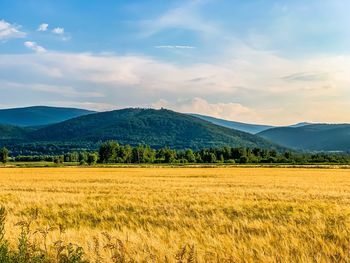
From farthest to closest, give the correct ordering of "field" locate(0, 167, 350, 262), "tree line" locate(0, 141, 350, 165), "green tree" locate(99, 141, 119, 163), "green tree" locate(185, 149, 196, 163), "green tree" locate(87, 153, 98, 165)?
1. "green tree" locate(99, 141, 119, 163)
2. "green tree" locate(185, 149, 196, 163)
3. "tree line" locate(0, 141, 350, 165)
4. "green tree" locate(87, 153, 98, 165)
5. "field" locate(0, 167, 350, 262)

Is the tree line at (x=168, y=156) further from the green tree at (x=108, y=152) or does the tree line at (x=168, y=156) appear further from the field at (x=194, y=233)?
the field at (x=194, y=233)

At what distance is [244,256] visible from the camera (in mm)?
7938

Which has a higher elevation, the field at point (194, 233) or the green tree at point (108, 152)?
the green tree at point (108, 152)

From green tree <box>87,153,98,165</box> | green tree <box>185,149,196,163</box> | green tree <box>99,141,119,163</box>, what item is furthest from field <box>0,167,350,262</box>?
green tree <box>99,141,119,163</box>

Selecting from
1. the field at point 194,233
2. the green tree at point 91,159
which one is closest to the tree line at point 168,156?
the green tree at point 91,159

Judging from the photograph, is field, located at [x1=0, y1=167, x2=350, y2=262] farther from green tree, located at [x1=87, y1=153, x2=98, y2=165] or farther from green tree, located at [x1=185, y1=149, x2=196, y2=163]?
green tree, located at [x1=185, y1=149, x2=196, y2=163]

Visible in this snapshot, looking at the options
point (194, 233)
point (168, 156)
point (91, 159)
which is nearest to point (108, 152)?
point (91, 159)

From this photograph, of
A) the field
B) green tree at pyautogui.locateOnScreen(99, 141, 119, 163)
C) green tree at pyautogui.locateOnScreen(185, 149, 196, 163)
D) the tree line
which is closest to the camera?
the field

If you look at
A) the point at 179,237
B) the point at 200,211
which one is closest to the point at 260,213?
the point at 200,211

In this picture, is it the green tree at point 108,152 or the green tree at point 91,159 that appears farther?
the green tree at point 108,152

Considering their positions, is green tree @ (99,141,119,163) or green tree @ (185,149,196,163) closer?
green tree @ (185,149,196,163)

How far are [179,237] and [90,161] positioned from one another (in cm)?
14757

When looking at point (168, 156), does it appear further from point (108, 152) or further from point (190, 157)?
point (108, 152)

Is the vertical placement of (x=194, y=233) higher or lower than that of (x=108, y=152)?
lower
